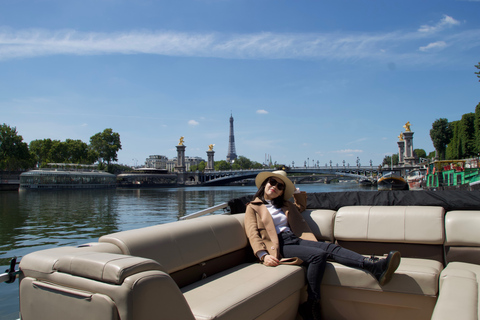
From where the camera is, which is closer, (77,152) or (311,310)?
(311,310)

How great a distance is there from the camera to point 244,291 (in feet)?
6.73

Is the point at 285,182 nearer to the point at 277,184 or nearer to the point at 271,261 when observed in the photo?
the point at 277,184

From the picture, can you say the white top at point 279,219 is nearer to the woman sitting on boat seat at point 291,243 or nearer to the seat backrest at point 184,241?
the woman sitting on boat seat at point 291,243

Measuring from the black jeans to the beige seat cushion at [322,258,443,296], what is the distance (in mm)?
54

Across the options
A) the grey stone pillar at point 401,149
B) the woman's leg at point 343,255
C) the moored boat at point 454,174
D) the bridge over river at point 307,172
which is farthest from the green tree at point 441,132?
the woman's leg at point 343,255

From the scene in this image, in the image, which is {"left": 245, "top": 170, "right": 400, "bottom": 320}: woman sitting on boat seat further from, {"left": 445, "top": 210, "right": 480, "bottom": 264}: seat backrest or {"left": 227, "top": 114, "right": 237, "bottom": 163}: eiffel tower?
{"left": 227, "top": 114, "right": 237, "bottom": 163}: eiffel tower

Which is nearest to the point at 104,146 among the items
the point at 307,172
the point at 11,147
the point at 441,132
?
the point at 11,147

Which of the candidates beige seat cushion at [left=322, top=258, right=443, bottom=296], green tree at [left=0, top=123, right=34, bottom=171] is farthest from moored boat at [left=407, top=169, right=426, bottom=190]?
green tree at [left=0, top=123, right=34, bottom=171]

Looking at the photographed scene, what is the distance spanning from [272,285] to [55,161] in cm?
6158

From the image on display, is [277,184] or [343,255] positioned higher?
[277,184]

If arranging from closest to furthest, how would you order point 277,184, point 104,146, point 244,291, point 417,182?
point 244,291 < point 277,184 < point 417,182 < point 104,146

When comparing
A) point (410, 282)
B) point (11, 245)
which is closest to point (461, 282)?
point (410, 282)

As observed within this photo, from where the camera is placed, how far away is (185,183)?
7119cm

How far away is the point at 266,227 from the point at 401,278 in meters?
0.98
